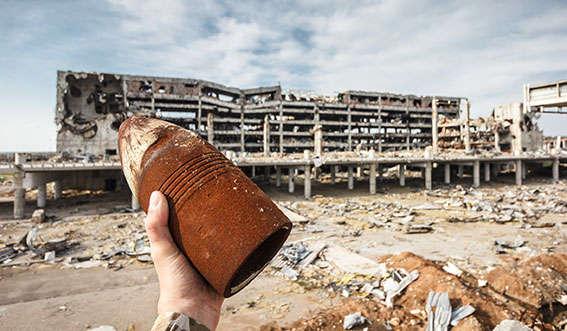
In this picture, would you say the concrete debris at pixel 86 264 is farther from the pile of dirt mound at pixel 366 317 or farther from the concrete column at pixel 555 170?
the concrete column at pixel 555 170

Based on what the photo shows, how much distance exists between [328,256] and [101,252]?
7862mm

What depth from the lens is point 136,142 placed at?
2.02 metres

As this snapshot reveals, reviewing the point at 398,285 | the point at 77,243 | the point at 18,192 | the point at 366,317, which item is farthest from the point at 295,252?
the point at 18,192

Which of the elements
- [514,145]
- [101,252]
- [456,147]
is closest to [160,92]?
[101,252]

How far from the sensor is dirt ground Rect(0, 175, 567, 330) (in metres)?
5.69

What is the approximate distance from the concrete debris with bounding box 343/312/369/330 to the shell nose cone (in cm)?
469

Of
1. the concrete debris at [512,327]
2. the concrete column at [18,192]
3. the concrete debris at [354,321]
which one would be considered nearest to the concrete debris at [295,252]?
the concrete debris at [354,321]

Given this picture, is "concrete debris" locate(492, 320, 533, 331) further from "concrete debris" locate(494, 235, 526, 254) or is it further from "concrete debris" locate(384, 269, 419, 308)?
"concrete debris" locate(494, 235, 526, 254)

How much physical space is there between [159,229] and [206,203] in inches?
12.7

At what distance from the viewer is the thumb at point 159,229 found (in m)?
1.72

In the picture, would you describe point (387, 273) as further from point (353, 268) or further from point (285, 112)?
point (285, 112)

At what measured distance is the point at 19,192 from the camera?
15484mm

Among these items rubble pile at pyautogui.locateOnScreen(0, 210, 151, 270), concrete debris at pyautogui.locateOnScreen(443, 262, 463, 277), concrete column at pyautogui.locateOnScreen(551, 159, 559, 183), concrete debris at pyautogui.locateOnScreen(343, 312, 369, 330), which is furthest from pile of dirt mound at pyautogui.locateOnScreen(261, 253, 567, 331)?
concrete column at pyautogui.locateOnScreen(551, 159, 559, 183)

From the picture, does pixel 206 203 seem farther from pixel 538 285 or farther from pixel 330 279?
pixel 538 285
